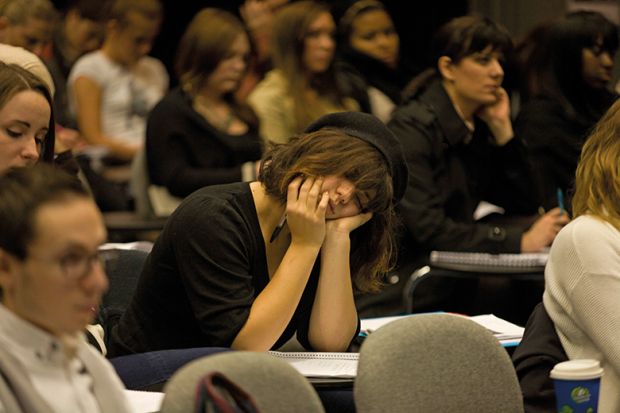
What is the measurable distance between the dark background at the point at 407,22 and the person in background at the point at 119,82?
1826mm

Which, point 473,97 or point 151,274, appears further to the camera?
point 473,97

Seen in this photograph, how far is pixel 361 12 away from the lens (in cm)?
666

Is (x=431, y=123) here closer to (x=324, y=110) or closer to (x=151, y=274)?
(x=324, y=110)

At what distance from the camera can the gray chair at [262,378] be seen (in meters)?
2.21

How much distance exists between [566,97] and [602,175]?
2526mm

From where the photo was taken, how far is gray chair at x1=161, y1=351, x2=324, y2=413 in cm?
221

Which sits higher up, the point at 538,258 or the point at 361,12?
the point at 361,12

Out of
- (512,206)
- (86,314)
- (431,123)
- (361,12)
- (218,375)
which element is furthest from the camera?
(361,12)

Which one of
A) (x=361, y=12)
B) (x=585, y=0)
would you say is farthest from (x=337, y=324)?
(x=585, y=0)

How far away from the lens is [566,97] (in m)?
5.60

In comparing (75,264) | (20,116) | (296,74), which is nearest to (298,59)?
(296,74)

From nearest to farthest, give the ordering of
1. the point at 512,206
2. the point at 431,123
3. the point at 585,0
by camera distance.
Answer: the point at 431,123, the point at 512,206, the point at 585,0

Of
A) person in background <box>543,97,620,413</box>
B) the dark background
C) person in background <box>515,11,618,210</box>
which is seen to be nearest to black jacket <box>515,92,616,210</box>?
person in background <box>515,11,618,210</box>

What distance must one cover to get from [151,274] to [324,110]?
290 centimetres
